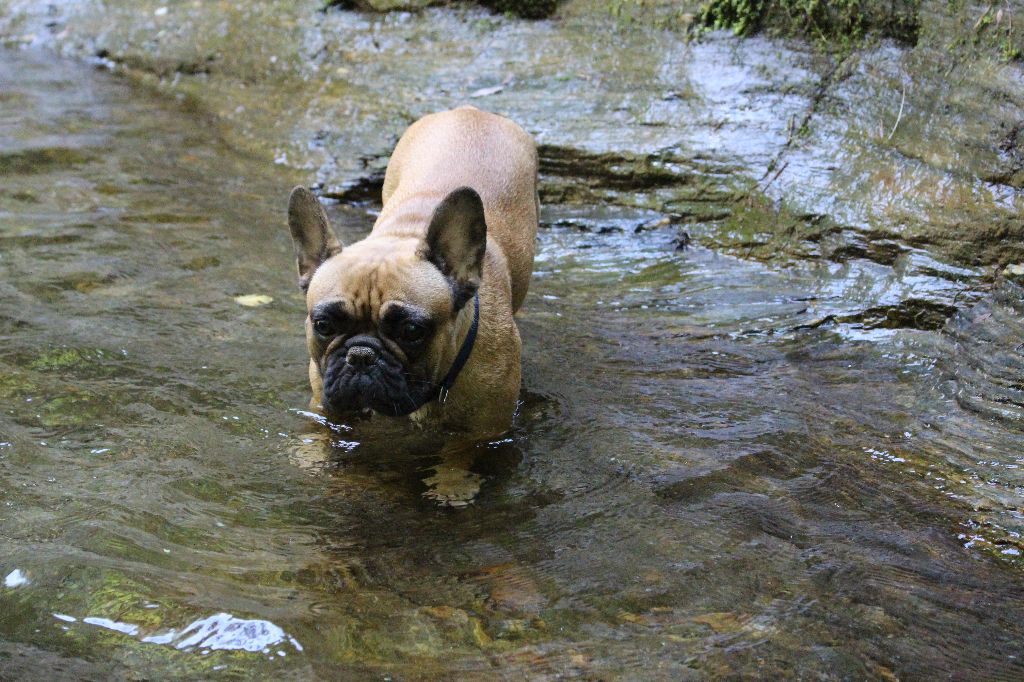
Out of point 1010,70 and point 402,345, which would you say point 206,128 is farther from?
point 1010,70

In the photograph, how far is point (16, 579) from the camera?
9.27ft

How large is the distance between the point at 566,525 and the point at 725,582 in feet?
2.25

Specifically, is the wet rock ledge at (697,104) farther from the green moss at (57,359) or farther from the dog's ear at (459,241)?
the green moss at (57,359)

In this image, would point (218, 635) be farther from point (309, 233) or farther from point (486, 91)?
point (486, 91)

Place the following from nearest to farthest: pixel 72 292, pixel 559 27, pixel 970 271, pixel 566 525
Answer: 1. pixel 566 525
2. pixel 72 292
3. pixel 970 271
4. pixel 559 27

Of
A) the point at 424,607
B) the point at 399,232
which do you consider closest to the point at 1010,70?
the point at 399,232

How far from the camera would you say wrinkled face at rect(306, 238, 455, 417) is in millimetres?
3992

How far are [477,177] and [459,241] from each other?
1312 mm

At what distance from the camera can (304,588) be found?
3115 millimetres

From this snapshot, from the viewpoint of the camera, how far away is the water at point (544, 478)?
2.86 meters

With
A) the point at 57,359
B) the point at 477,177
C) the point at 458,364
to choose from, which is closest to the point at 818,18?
the point at 477,177

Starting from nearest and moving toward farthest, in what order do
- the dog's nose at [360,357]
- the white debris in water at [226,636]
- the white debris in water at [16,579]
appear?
the white debris in water at [226,636] < the white debris in water at [16,579] < the dog's nose at [360,357]

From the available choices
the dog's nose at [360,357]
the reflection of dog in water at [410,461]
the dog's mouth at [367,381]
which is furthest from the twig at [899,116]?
the dog's nose at [360,357]

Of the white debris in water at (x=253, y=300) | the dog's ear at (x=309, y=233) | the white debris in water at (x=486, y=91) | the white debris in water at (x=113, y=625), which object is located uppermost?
the white debris in water at (x=486, y=91)
